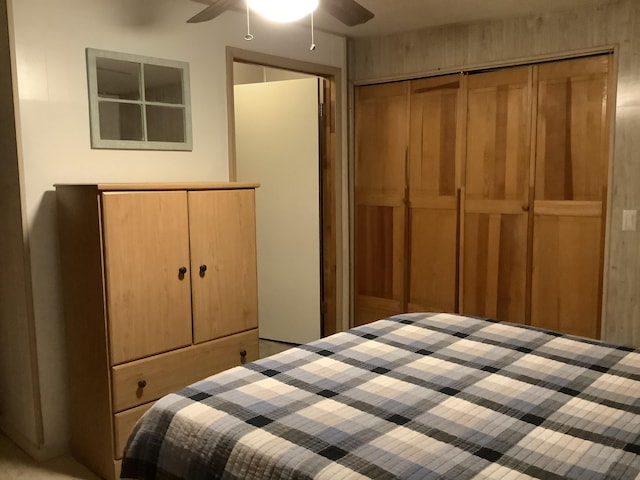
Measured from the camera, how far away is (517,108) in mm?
3295

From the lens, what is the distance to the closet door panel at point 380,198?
3.81m

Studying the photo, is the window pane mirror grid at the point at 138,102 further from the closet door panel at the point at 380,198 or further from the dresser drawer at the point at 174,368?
the closet door panel at the point at 380,198

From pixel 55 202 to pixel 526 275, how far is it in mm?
2623

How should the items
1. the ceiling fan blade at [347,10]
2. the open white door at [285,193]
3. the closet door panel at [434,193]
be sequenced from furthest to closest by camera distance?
the open white door at [285,193]
the closet door panel at [434,193]
the ceiling fan blade at [347,10]

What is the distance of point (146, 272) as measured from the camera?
2424mm

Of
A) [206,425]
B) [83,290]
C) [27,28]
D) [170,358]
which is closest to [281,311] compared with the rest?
[170,358]

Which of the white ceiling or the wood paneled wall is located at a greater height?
the white ceiling

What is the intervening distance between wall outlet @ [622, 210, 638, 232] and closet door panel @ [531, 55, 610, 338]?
0.34 ft

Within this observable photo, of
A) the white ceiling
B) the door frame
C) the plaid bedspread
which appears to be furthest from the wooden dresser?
the white ceiling

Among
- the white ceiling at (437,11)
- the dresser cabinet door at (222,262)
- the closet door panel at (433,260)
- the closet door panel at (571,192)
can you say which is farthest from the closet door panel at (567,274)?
the dresser cabinet door at (222,262)

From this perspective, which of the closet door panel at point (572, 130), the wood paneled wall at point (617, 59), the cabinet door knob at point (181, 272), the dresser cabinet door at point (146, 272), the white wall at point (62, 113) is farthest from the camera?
the closet door panel at point (572, 130)

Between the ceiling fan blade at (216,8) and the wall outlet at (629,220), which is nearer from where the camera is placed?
the ceiling fan blade at (216,8)

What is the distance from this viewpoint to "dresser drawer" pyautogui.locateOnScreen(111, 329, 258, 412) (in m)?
2.37

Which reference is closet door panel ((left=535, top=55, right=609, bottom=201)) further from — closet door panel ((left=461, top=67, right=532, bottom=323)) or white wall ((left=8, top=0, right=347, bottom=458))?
white wall ((left=8, top=0, right=347, bottom=458))
